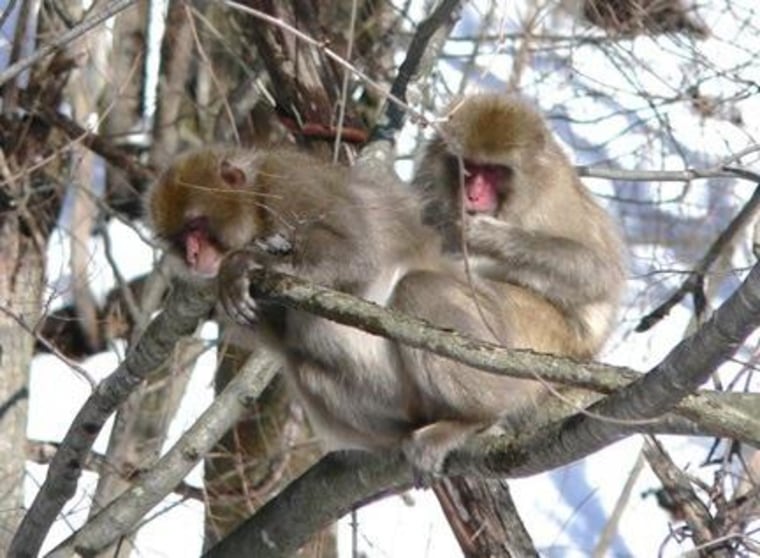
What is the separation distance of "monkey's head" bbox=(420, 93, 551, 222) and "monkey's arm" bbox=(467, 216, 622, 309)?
0.12 meters

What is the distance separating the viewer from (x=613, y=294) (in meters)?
6.02

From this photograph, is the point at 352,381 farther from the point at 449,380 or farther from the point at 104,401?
the point at 104,401

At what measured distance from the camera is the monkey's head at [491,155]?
597 cm

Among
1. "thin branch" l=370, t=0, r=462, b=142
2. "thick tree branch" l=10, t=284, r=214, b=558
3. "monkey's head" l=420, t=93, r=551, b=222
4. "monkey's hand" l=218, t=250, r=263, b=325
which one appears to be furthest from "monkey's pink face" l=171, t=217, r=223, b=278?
"thin branch" l=370, t=0, r=462, b=142

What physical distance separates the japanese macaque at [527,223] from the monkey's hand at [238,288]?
108cm

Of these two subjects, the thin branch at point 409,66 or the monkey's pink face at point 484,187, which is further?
the thin branch at point 409,66

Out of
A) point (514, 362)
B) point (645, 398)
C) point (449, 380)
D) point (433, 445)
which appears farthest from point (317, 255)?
point (645, 398)

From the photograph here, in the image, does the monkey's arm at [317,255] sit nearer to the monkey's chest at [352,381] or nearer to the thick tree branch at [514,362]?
the monkey's chest at [352,381]

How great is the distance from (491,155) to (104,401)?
1.66m

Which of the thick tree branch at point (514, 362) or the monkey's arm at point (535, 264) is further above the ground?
the monkey's arm at point (535, 264)

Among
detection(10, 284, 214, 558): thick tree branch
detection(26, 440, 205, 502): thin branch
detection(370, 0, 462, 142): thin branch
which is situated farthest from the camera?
detection(26, 440, 205, 502): thin branch

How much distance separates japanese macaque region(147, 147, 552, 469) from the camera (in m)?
5.23

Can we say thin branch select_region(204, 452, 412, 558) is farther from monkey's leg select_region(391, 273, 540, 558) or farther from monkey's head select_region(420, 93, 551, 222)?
monkey's head select_region(420, 93, 551, 222)

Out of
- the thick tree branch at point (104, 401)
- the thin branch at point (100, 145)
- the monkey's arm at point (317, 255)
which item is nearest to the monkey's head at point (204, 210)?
the monkey's arm at point (317, 255)
